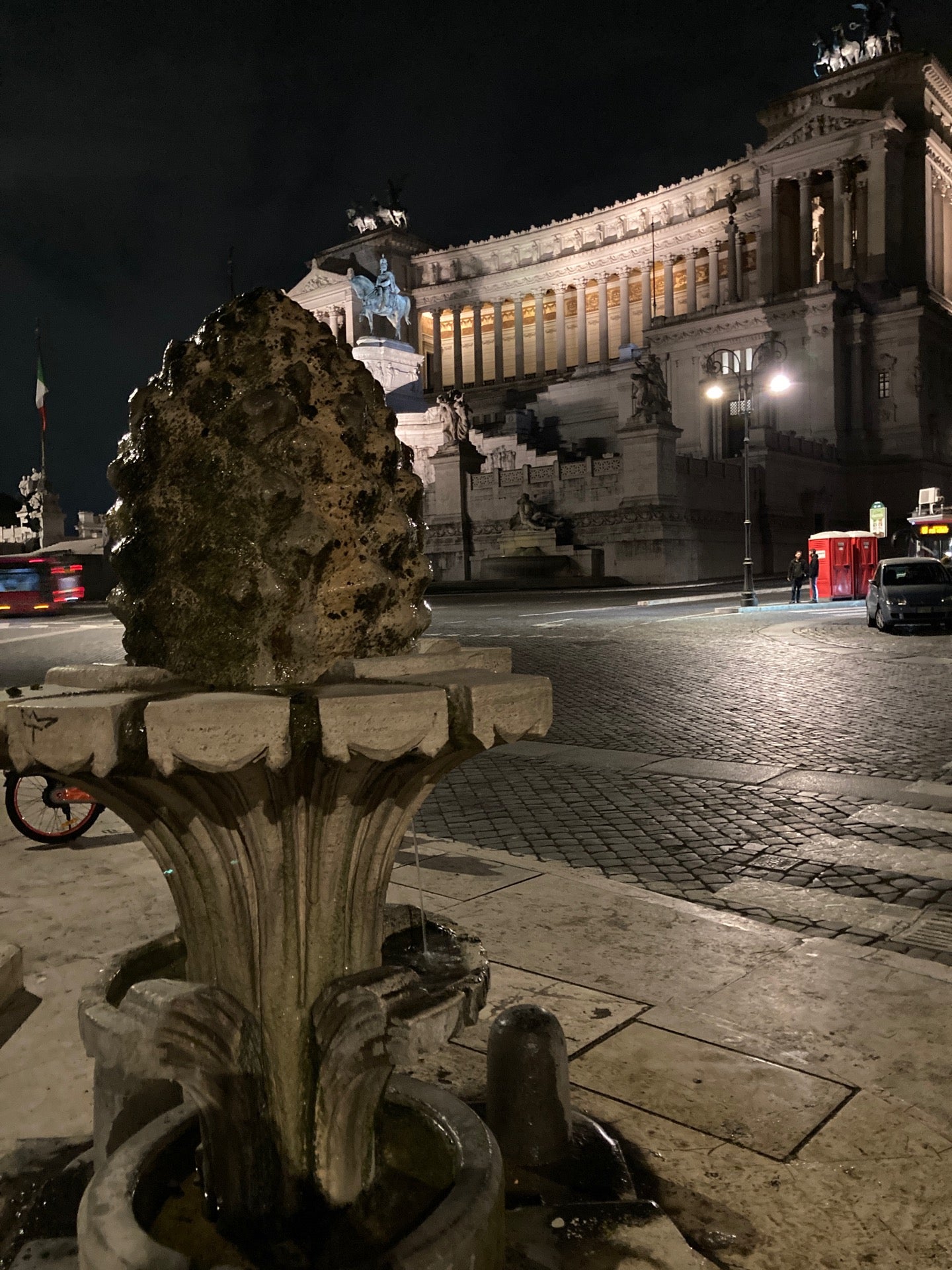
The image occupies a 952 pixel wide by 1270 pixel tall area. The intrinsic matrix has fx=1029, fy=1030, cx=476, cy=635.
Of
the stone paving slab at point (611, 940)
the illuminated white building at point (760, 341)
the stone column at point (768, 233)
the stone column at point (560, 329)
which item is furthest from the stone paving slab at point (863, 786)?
the stone column at point (560, 329)

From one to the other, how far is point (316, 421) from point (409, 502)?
36 centimetres

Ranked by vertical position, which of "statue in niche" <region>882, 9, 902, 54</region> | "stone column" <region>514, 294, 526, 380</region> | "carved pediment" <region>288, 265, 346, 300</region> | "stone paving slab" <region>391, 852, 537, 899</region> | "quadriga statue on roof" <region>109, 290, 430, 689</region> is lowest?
"stone paving slab" <region>391, 852, 537, 899</region>

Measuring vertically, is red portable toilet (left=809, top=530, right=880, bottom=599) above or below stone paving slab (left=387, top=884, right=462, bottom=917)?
above

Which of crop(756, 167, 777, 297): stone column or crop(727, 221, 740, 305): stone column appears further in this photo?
crop(727, 221, 740, 305): stone column

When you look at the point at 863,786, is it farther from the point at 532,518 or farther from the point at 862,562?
the point at 532,518

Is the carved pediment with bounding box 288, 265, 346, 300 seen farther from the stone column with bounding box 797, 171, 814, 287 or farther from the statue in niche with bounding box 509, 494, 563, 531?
the statue in niche with bounding box 509, 494, 563, 531

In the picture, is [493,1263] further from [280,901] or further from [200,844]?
[200,844]

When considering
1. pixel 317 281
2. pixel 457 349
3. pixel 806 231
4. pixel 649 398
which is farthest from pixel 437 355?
pixel 649 398

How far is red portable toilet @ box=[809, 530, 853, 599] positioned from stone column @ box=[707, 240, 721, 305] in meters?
39.6

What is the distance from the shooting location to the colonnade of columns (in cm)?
6525

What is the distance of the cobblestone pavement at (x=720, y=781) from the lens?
17.9 feet

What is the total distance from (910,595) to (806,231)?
147 feet

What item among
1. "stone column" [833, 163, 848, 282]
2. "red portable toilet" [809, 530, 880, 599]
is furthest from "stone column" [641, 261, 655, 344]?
"red portable toilet" [809, 530, 880, 599]

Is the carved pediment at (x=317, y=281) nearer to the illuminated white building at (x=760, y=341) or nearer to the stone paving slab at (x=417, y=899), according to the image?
the illuminated white building at (x=760, y=341)
